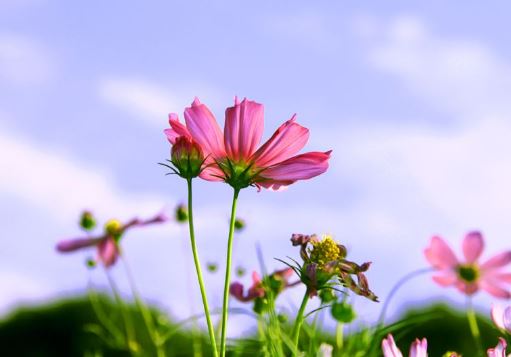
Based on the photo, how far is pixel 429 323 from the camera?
6387 mm

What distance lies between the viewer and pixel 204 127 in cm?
109

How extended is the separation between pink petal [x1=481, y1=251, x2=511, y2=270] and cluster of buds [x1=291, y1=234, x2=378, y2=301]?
4.25ft

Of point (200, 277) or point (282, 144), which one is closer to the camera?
point (200, 277)

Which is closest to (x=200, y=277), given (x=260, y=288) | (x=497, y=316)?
(x=497, y=316)

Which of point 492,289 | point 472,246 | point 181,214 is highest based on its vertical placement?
point 181,214

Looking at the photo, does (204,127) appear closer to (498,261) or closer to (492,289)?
(492,289)

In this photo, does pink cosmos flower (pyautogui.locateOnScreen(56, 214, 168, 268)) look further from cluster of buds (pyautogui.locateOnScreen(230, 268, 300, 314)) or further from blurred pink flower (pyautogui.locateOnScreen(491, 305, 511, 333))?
blurred pink flower (pyautogui.locateOnScreen(491, 305, 511, 333))

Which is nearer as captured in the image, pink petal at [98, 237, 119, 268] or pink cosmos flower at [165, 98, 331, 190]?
pink cosmos flower at [165, 98, 331, 190]

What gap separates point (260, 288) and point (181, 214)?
0.95 metres

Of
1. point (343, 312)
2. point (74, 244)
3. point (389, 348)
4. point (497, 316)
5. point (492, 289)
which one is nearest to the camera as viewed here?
point (389, 348)

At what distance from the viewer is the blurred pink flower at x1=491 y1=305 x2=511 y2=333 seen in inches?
45.9

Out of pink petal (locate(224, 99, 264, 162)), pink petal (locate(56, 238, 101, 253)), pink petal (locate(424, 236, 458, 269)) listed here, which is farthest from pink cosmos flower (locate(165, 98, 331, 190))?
pink petal (locate(56, 238, 101, 253))

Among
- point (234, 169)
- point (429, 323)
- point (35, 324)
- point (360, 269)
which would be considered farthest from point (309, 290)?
point (35, 324)

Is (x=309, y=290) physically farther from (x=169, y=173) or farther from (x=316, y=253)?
(x=169, y=173)
